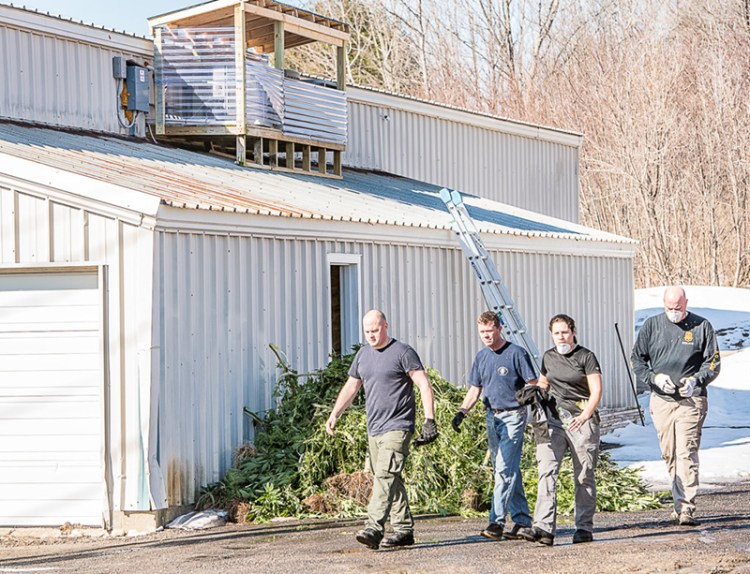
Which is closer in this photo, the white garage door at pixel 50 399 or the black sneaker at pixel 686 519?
the black sneaker at pixel 686 519

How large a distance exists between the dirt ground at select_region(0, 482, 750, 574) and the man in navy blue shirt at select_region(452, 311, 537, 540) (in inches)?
9.8

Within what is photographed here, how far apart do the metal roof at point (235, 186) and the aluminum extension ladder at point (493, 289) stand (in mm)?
356

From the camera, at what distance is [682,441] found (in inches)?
416

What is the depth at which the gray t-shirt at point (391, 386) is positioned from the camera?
976 cm

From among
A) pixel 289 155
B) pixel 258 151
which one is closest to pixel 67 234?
pixel 258 151

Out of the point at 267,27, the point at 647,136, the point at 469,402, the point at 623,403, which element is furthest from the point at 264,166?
the point at 647,136

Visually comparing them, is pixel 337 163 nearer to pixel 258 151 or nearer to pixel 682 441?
pixel 258 151

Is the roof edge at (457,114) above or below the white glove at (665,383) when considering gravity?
above

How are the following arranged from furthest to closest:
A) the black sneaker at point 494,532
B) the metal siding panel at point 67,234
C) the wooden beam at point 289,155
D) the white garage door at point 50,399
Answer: the wooden beam at point 289,155 < the white garage door at point 50,399 < the metal siding panel at point 67,234 < the black sneaker at point 494,532

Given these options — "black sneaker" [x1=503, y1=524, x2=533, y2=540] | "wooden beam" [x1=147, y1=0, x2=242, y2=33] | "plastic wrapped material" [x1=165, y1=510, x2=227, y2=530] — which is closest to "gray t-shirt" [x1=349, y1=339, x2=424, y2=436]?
"black sneaker" [x1=503, y1=524, x2=533, y2=540]

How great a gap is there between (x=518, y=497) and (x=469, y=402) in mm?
896

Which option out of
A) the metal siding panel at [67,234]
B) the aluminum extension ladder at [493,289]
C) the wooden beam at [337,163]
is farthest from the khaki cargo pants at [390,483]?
the wooden beam at [337,163]

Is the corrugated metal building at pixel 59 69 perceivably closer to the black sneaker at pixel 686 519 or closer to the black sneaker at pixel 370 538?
the black sneaker at pixel 370 538

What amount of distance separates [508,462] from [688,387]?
1.86m
